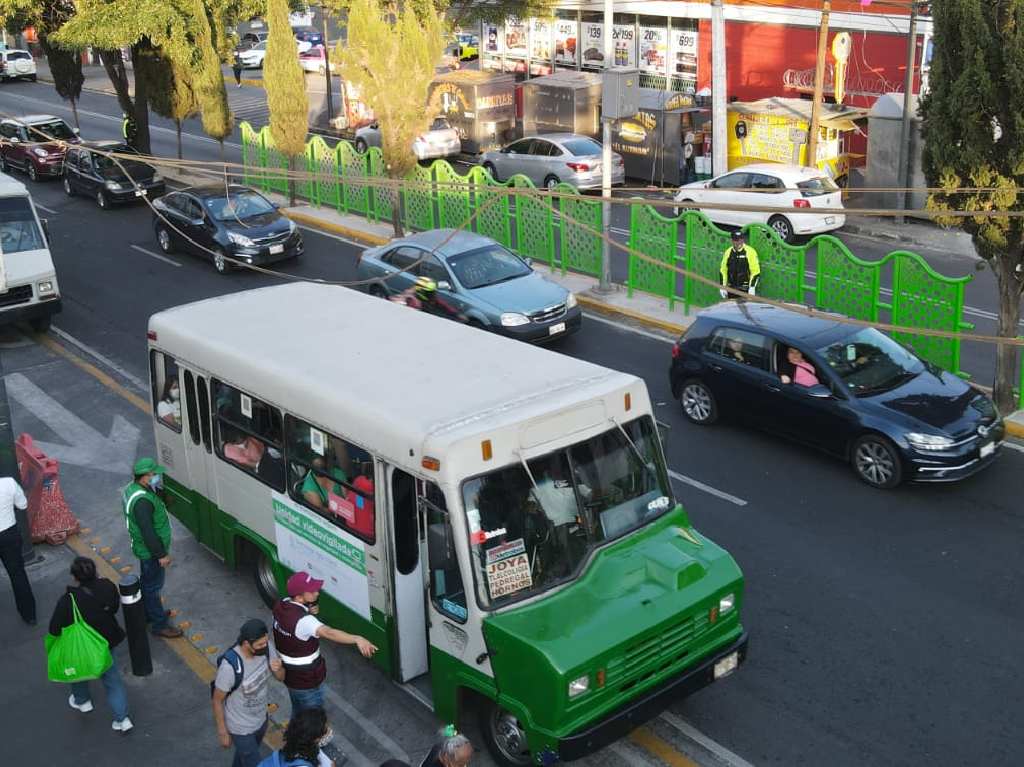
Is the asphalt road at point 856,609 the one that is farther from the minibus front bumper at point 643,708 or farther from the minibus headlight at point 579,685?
the minibus headlight at point 579,685

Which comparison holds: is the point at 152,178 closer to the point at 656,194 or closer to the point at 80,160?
the point at 80,160

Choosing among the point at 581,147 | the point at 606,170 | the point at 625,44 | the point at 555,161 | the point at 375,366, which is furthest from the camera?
the point at 625,44

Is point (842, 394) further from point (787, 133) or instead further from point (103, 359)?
point (787, 133)

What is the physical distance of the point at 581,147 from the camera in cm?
2736

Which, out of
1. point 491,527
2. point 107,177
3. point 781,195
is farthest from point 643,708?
point 107,177

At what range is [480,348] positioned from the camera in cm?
932

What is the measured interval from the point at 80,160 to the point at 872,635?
83.1 ft

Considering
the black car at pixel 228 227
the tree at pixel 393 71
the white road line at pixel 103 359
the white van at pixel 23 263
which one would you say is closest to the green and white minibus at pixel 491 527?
the white road line at pixel 103 359

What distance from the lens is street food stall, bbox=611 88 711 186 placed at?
2817 centimetres

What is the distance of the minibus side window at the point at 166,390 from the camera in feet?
34.7

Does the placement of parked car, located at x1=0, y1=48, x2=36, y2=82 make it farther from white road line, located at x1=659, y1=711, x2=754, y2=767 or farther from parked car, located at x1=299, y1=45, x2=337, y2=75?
white road line, located at x1=659, y1=711, x2=754, y2=767

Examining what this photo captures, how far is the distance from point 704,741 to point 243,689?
11.0 feet

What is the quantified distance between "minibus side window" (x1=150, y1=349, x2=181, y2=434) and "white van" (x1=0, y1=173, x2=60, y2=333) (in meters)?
7.79

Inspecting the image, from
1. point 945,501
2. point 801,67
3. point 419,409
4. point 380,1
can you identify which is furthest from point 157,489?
point 801,67
